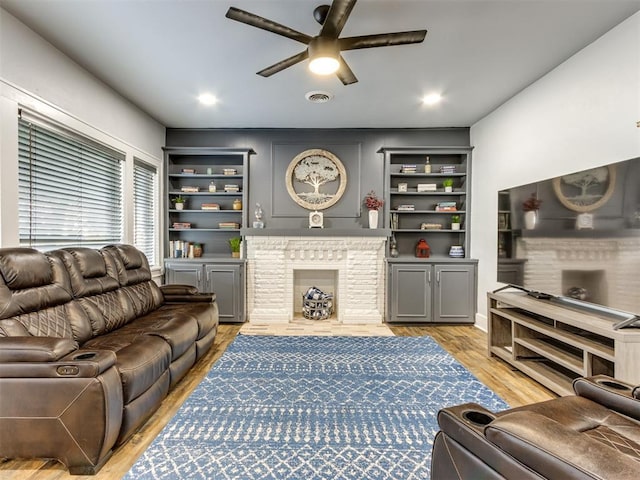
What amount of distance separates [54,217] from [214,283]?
2067mm

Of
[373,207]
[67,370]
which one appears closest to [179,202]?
[373,207]

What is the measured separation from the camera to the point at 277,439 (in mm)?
1902

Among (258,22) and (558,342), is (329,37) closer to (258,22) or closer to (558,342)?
(258,22)

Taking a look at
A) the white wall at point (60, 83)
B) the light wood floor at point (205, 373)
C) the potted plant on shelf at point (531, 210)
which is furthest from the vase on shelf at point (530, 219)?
the white wall at point (60, 83)

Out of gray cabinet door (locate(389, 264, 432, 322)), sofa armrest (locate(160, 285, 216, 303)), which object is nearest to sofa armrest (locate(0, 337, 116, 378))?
sofa armrest (locate(160, 285, 216, 303))

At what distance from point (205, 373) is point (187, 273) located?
6.44 ft

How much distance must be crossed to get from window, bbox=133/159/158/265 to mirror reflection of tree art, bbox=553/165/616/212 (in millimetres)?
4533

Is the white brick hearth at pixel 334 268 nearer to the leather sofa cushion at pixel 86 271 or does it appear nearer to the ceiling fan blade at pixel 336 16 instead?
the leather sofa cushion at pixel 86 271

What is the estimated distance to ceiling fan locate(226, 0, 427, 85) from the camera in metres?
1.88

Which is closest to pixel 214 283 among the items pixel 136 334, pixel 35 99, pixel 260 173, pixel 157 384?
pixel 260 173

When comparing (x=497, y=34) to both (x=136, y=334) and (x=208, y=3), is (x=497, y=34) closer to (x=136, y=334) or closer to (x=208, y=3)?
(x=208, y=3)

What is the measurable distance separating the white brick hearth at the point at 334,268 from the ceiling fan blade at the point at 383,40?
2.79 m

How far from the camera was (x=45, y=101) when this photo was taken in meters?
2.62

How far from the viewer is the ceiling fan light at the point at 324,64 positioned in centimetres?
213
